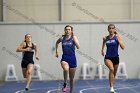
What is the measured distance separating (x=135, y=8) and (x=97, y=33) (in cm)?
275

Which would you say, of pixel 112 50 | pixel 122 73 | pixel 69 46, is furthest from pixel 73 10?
pixel 69 46

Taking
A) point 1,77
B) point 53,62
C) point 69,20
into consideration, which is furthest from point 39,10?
point 1,77

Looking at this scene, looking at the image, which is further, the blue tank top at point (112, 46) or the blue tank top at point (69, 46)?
the blue tank top at point (112, 46)

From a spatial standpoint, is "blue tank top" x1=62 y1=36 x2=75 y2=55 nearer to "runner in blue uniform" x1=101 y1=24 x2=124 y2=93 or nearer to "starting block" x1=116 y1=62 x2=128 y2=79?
"runner in blue uniform" x1=101 y1=24 x2=124 y2=93

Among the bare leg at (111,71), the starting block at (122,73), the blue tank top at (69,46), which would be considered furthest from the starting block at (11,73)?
the blue tank top at (69,46)

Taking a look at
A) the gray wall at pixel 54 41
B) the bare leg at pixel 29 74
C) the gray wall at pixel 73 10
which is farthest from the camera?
the gray wall at pixel 73 10

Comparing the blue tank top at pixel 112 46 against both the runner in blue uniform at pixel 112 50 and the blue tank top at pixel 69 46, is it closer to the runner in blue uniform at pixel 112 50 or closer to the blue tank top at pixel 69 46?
the runner in blue uniform at pixel 112 50

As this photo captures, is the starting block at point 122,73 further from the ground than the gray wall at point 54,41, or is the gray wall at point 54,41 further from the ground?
the gray wall at point 54,41

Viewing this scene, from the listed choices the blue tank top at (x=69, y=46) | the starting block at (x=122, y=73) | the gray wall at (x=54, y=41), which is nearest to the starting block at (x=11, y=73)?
the gray wall at (x=54, y=41)

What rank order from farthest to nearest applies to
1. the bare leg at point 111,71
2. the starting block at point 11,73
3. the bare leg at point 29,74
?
the starting block at point 11,73
the bare leg at point 29,74
the bare leg at point 111,71

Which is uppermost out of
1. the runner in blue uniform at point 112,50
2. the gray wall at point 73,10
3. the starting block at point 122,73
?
the gray wall at point 73,10

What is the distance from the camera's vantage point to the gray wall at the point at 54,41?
21297 millimetres

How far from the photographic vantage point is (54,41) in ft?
70.0

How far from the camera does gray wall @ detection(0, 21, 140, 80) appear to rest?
838 inches
